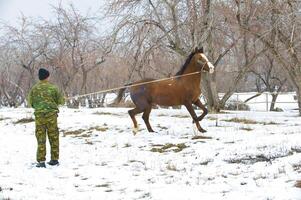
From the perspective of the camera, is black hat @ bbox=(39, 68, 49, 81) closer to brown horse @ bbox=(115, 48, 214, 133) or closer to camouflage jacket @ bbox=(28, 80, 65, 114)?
camouflage jacket @ bbox=(28, 80, 65, 114)

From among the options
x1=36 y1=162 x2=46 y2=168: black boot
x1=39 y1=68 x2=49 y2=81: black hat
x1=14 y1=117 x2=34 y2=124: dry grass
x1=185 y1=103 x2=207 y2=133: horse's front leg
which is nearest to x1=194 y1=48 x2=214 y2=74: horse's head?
x1=185 y1=103 x2=207 y2=133: horse's front leg

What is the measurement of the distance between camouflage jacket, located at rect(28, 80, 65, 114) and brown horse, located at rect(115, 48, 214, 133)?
3290 mm

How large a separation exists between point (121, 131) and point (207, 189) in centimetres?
637

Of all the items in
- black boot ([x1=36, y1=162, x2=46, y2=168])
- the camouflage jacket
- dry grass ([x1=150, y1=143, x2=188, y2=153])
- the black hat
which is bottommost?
black boot ([x1=36, y1=162, x2=46, y2=168])

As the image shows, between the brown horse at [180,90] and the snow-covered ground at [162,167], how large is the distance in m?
0.65

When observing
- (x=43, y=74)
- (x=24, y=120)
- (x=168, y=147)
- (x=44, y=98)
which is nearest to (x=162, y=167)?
(x=168, y=147)

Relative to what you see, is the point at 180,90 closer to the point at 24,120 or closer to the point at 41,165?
the point at 41,165

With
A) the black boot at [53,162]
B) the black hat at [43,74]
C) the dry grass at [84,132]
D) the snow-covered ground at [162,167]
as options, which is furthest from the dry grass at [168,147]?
the dry grass at [84,132]

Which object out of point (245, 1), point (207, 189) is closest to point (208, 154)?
point (207, 189)

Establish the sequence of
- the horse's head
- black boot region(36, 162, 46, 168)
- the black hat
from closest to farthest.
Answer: black boot region(36, 162, 46, 168) → the black hat → the horse's head

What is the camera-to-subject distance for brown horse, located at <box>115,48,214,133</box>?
10.9 meters

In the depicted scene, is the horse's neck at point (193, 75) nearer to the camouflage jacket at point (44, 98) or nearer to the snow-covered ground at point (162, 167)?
the snow-covered ground at point (162, 167)

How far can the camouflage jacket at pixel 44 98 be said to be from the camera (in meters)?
8.26

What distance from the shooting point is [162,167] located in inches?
293
